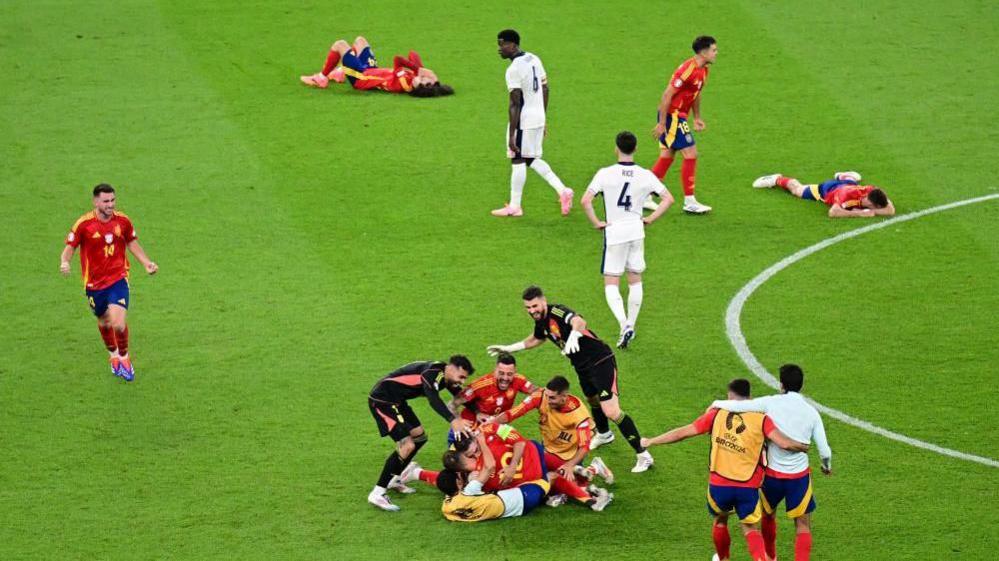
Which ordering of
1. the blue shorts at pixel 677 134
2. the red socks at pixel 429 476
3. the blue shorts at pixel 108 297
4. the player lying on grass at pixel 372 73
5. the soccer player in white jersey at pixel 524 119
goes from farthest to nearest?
1. the player lying on grass at pixel 372 73
2. the blue shorts at pixel 677 134
3. the soccer player in white jersey at pixel 524 119
4. the blue shorts at pixel 108 297
5. the red socks at pixel 429 476

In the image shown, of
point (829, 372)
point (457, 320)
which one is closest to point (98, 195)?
point (457, 320)

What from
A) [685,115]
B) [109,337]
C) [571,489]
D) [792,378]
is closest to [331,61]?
[685,115]

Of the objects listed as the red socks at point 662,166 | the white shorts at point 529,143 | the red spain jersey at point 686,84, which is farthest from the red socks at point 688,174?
the white shorts at point 529,143

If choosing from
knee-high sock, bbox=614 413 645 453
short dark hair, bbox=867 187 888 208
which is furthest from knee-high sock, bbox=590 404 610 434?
short dark hair, bbox=867 187 888 208

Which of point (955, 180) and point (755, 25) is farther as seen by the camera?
point (755, 25)

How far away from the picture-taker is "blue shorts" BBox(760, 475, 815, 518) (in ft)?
36.8

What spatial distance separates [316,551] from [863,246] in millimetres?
8549

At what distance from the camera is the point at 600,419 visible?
13.6 m

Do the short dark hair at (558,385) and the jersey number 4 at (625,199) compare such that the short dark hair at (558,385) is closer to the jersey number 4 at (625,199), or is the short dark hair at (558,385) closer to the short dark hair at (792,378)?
the short dark hair at (792,378)

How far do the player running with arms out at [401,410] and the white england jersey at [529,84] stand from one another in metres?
6.07

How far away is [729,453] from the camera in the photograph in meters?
11.2

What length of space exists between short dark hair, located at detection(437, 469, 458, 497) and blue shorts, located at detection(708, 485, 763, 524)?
2375 millimetres

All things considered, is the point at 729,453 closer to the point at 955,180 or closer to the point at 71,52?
the point at 955,180

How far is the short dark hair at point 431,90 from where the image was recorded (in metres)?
22.2
